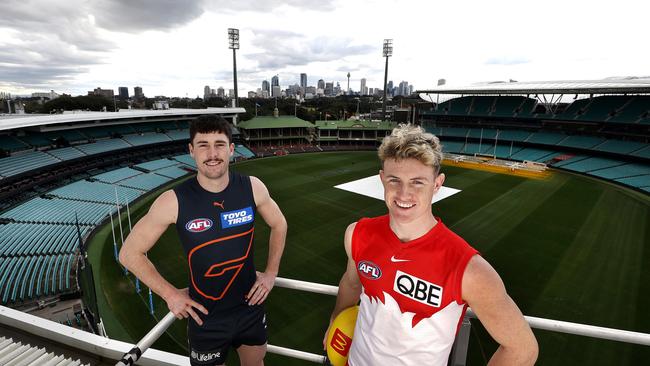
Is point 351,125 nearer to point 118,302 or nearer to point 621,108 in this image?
point 621,108

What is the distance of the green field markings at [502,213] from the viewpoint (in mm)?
19425

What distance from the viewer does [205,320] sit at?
2.96 m

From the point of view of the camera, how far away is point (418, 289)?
6.88ft

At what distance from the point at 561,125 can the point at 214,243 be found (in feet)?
182

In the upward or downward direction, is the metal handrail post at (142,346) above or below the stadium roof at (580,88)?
below

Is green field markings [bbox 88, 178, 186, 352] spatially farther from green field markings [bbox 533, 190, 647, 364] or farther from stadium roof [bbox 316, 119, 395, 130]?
stadium roof [bbox 316, 119, 395, 130]

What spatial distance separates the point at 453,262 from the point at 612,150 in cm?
4901

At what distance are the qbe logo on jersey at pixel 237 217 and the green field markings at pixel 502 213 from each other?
1745cm

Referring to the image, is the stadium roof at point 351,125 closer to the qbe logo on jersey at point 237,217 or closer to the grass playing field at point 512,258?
the grass playing field at point 512,258

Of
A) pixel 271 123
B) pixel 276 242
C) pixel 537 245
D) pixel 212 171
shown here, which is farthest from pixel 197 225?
pixel 271 123

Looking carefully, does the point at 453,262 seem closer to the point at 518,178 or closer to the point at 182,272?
the point at 182,272

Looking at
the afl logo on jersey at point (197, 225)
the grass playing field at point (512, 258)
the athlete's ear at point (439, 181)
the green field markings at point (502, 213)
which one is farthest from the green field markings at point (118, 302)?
the green field markings at point (502, 213)

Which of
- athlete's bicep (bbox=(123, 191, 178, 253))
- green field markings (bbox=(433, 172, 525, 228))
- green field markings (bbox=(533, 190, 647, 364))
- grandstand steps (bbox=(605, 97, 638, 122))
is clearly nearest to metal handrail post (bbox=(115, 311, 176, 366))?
athlete's bicep (bbox=(123, 191, 178, 253))

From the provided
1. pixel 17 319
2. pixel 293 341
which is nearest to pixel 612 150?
pixel 293 341
